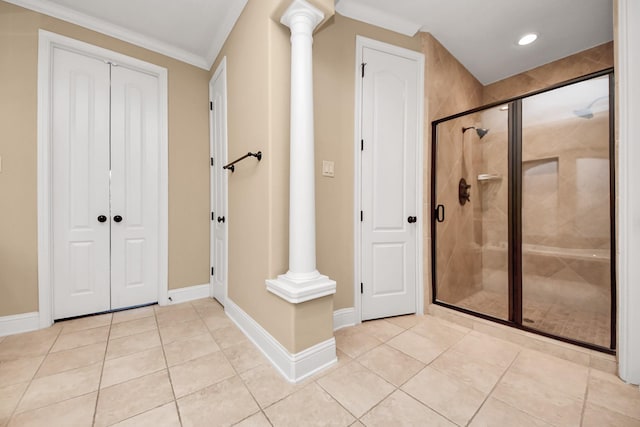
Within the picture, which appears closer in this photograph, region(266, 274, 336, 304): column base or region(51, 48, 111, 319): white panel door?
region(266, 274, 336, 304): column base

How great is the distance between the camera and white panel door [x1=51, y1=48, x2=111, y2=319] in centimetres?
206

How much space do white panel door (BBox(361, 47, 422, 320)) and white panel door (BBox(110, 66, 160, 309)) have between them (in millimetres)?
2068

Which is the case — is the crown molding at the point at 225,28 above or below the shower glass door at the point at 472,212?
above

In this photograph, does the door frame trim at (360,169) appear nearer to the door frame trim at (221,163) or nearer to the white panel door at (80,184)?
the door frame trim at (221,163)

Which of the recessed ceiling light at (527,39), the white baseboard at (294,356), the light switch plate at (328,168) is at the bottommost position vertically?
the white baseboard at (294,356)

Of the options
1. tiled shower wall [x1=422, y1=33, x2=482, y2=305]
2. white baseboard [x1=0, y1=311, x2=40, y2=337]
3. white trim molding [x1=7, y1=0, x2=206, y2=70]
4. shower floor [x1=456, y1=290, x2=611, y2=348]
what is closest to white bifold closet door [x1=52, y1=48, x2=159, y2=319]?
white baseboard [x1=0, y1=311, x2=40, y2=337]

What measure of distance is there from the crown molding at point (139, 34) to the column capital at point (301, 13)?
0.69m

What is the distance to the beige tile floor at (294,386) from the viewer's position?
44.1 inches

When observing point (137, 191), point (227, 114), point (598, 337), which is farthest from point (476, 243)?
point (137, 191)

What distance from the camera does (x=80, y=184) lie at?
2148 mm

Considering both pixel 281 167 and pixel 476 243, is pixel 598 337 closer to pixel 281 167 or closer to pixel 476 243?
pixel 476 243

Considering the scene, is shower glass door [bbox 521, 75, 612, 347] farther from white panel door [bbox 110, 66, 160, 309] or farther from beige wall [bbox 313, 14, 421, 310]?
white panel door [bbox 110, 66, 160, 309]

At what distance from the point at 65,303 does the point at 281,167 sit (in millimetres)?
2261

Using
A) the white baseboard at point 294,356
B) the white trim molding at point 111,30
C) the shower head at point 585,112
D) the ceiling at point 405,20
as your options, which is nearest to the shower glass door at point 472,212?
the shower head at point 585,112
